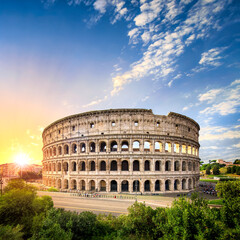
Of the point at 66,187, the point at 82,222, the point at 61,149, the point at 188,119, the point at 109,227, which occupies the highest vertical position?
the point at 188,119

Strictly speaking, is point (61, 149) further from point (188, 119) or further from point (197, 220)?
point (197, 220)

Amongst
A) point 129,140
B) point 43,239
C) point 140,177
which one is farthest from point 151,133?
point 43,239

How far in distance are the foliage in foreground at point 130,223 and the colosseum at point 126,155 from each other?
16.3 meters

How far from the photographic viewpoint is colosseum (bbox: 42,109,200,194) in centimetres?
3194

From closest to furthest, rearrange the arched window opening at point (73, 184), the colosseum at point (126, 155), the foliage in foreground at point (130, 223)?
the foliage in foreground at point (130, 223)
the colosseum at point (126, 155)
the arched window opening at point (73, 184)

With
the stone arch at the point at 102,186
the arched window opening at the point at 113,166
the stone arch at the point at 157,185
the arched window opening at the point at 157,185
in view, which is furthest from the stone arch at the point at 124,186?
the arched window opening at the point at 157,185

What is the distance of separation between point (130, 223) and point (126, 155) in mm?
19226

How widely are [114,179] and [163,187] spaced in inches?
406

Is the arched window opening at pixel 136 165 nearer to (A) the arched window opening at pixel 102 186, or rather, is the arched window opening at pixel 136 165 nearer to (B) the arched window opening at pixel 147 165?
(B) the arched window opening at pixel 147 165

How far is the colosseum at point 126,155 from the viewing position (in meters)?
31.9

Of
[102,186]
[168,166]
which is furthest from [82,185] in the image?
[168,166]

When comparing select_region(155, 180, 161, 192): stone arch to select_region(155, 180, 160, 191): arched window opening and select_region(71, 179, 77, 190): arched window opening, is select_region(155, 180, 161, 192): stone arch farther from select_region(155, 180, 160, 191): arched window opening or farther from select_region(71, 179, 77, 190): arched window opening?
select_region(71, 179, 77, 190): arched window opening

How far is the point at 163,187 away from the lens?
104ft

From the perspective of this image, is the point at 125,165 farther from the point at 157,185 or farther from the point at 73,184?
the point at 73,184
